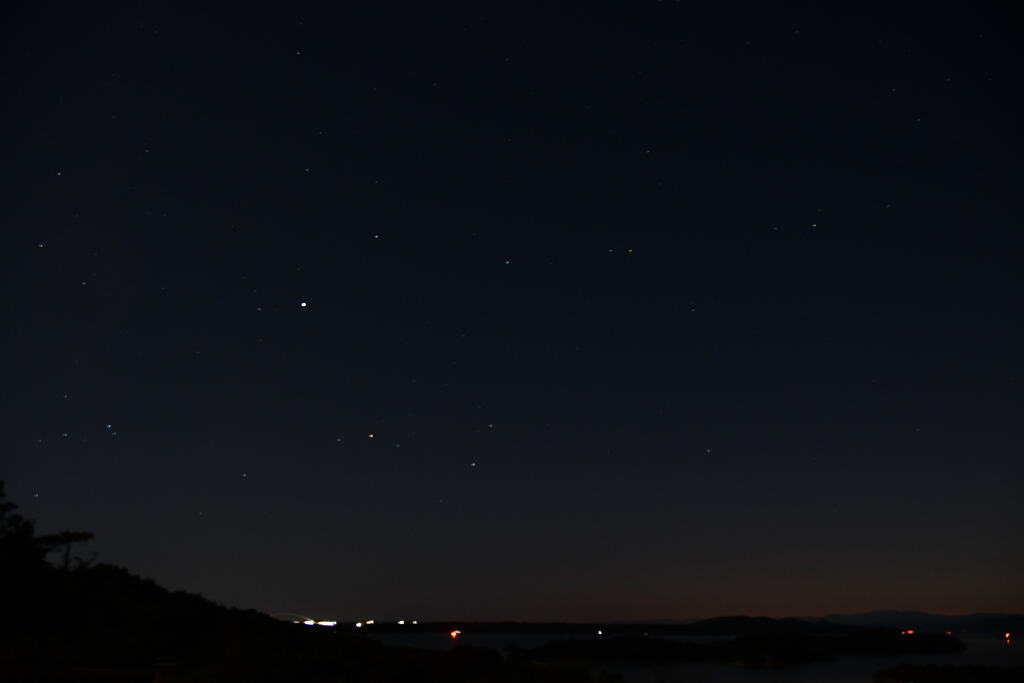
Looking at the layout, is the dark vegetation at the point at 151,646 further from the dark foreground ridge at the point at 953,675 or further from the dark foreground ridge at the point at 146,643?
the dark foreground ridge at the point at 953,675

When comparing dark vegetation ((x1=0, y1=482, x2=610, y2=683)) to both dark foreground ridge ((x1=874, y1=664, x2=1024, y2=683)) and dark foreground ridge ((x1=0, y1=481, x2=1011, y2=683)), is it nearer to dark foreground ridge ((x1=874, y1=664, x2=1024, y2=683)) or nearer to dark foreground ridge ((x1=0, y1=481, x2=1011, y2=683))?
dark foreground ridge ((x1=0, y1=481, x2=1011, y2=683))

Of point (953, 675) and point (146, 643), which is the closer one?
point (146, 643)

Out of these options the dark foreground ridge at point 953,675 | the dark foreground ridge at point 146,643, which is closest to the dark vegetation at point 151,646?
the dark foreground ridge at point 146,643

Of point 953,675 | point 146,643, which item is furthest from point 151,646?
point 953,675

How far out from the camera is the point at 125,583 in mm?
23047

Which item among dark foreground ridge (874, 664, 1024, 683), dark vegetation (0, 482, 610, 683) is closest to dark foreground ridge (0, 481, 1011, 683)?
dark vegetation (0, 482, 610, 683)

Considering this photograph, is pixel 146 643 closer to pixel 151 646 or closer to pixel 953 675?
pixel 151 646

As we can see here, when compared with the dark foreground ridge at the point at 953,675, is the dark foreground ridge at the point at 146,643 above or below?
above

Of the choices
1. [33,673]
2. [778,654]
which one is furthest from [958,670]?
[33,673]

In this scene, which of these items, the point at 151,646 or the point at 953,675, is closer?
the point at 151,646

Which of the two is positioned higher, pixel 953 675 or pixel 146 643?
pixel 146 643

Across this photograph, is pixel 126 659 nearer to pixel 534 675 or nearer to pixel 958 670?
pixel 534 675

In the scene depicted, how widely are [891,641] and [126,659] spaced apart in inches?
4433

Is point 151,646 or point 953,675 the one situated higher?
point 151,646
